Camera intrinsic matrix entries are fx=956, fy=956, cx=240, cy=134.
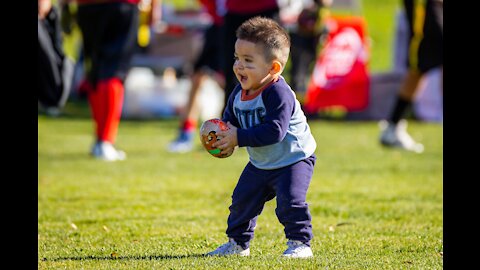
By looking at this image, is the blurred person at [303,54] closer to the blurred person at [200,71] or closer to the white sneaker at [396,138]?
the blurred person at [200,71]

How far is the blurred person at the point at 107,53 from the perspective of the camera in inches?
319

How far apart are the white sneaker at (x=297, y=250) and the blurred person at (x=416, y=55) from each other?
16.2ft

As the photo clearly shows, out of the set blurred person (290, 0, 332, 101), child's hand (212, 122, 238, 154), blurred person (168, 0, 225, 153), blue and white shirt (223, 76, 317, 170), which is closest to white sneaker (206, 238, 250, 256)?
blue and white shirt (223, 76, 317, 170)

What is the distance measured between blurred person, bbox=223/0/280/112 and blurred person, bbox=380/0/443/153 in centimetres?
154

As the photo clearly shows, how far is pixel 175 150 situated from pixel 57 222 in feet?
11.8

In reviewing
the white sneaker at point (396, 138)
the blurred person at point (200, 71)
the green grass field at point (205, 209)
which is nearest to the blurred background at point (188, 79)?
the blurred person at point (200, 71)

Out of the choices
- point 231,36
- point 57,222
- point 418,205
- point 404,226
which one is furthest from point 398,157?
point 57,222

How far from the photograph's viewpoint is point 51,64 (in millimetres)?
5984

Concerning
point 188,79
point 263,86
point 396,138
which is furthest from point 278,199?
point 188,79

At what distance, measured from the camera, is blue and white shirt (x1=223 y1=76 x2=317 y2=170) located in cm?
396

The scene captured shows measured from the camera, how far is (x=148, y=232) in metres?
4.89

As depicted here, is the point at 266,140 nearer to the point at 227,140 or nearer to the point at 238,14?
the point at 227,140

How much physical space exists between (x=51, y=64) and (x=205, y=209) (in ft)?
4.40
